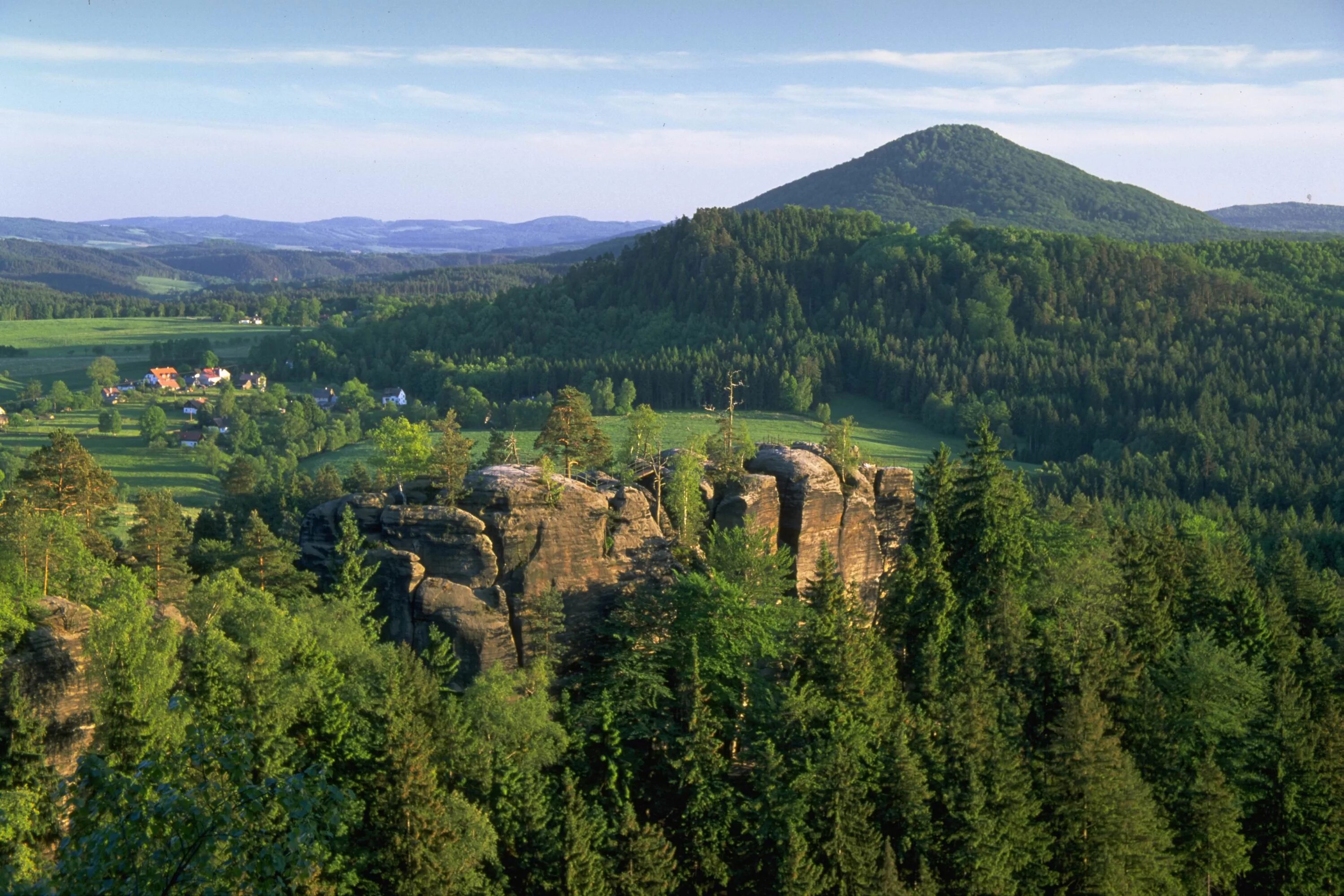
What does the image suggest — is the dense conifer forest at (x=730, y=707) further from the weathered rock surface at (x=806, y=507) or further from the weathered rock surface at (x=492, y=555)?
the weathered rock surface at (x=806, y=507)

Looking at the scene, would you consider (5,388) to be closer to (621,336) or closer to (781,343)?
(621,336)

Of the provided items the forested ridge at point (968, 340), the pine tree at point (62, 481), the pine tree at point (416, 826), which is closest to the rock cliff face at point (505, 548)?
the pine tree at point (416, 826)

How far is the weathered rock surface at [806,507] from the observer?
42.6 m

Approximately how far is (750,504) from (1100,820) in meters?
15.5

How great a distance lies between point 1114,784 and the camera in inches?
1358

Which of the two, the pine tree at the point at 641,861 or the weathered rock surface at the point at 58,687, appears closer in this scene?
the weathered rock surface at the point at 58,687

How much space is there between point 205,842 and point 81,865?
144 cm

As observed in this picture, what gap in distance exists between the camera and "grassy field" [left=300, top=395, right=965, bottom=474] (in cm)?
9631

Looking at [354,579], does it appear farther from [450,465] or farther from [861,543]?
[861,543]

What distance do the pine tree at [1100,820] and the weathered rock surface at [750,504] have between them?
12.4m

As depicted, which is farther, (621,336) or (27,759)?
(621,336)

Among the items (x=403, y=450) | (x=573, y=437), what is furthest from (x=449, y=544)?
(x=573, y=437)

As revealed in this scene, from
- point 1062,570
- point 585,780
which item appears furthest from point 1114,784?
point 585,780

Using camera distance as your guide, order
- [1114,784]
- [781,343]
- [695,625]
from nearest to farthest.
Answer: [1114,784] < [695,625] < [781,343]
